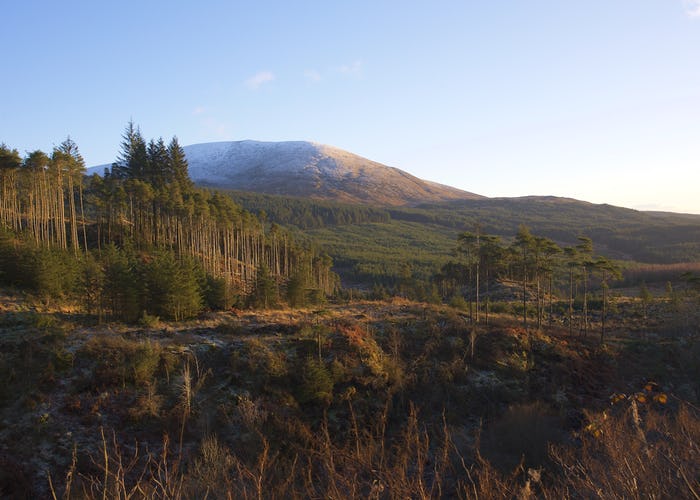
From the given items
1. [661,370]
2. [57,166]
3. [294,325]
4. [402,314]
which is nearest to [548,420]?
[294,325]


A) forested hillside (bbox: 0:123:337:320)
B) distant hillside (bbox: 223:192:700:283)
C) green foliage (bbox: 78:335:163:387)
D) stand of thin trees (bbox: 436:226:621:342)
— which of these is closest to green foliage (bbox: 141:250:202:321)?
forested hillside (bbox: 0:123:337:320)

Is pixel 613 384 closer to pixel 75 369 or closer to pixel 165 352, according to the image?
pixel 165 352

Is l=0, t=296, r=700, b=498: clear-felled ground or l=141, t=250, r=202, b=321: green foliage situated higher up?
l=141, t=250, r=202, b=321: green foliage

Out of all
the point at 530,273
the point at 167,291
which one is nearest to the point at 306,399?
the point at 167,291

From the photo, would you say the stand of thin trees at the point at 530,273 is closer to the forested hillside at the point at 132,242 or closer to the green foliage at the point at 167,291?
the forested hillside at the point at 132,242

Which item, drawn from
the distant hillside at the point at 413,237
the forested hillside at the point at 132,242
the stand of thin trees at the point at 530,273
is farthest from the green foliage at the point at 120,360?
the distant hillside at the point at 413,237

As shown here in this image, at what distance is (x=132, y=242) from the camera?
43.7m

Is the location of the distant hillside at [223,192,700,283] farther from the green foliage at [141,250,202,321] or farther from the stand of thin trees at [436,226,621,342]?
the green foliage at [141,250,202,321]

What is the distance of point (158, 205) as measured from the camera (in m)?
49.7

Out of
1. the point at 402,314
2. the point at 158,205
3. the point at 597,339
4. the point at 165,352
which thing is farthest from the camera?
the point at 158,205

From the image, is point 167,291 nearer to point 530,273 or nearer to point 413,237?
point 530,273

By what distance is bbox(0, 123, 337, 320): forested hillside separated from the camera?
27.1 metres

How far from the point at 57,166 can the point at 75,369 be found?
2814cm

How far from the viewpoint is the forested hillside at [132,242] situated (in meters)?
27.1
